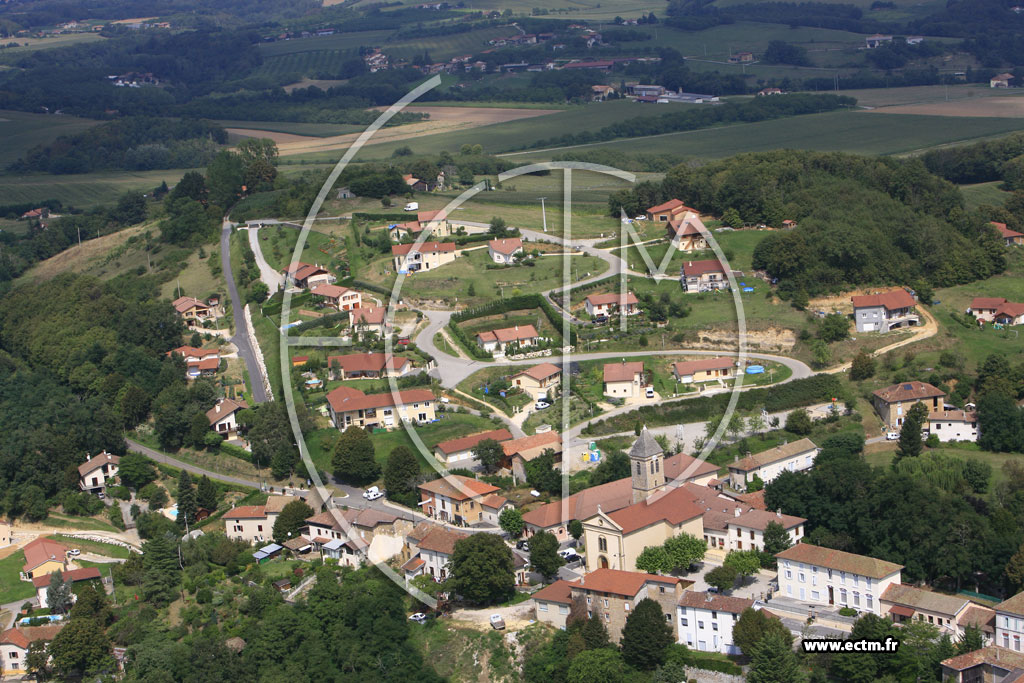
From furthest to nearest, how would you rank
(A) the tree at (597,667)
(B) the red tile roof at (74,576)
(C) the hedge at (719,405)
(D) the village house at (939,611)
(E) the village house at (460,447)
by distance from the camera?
(C) the hedge at (719,405) → (E) the village house at (460,447) → (B) the red tile roof at (74,576) → (A) the tree at (597,667) → (D) the village house at (939,611)

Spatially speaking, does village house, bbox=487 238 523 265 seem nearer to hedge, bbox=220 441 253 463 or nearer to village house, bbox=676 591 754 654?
hedge, bbox=220 441 253 463

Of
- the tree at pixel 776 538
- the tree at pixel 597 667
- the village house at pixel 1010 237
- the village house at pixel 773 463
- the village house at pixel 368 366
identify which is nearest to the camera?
the tree at pixel 597 667

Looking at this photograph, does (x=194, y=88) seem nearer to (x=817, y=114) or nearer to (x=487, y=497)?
(x=817, y=114)

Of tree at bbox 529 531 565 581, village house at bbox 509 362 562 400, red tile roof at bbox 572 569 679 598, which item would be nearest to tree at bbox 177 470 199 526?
village house at bbox 509 362 562 400

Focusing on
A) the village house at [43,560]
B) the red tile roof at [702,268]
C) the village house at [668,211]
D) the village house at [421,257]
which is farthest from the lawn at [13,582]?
the village house at [668,211]

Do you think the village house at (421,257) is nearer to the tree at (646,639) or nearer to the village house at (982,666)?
the tree at (646,639)

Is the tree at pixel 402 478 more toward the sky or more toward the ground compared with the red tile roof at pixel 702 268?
more toward the ground

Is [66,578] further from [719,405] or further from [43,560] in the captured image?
[719,405]
